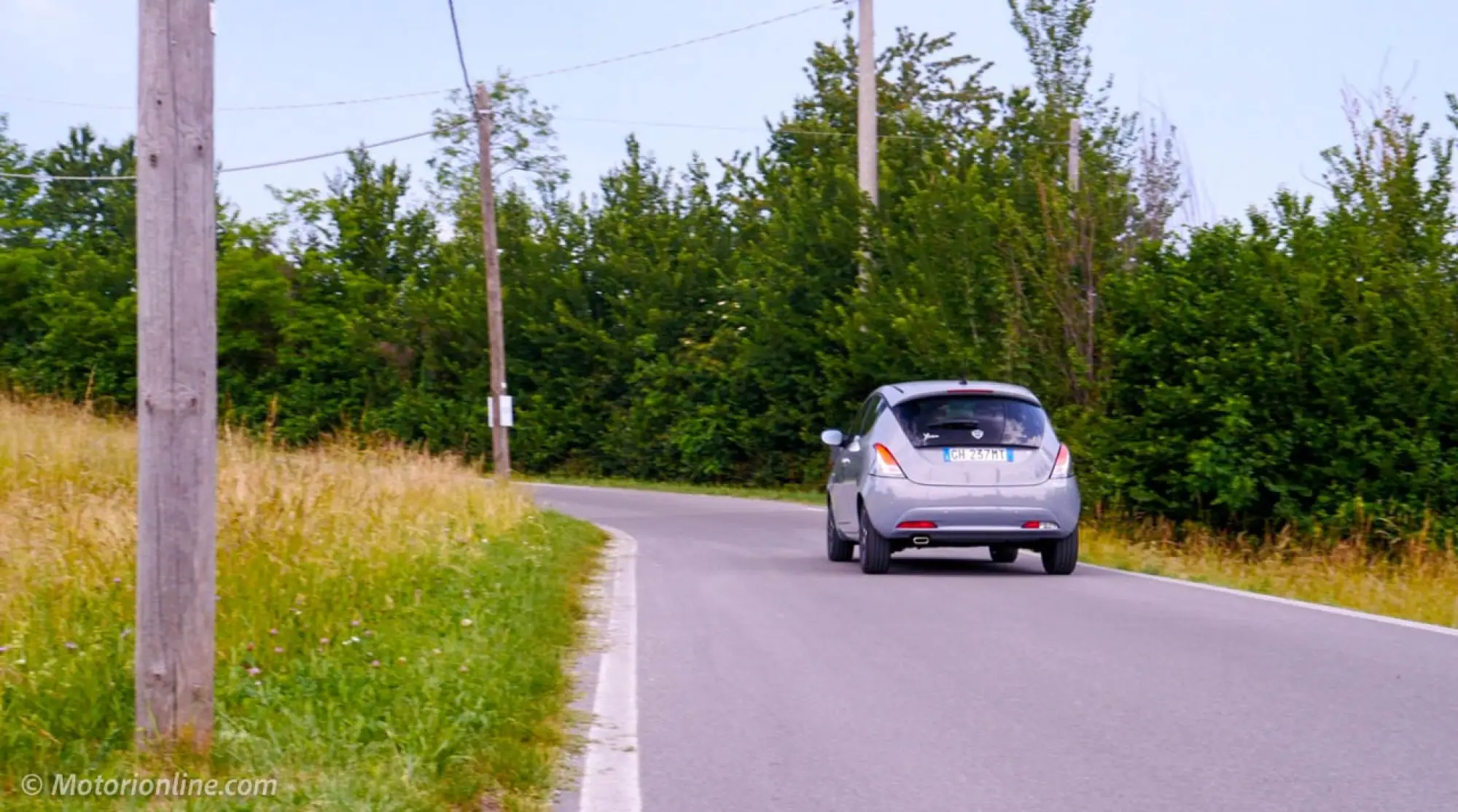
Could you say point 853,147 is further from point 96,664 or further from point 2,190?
point 2,190

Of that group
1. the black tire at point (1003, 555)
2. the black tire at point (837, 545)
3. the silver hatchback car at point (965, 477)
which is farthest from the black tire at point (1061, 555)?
the black tire at point (837, 545)

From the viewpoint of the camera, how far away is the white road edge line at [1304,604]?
11219 millimetres

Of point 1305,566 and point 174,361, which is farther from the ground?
point 174,361

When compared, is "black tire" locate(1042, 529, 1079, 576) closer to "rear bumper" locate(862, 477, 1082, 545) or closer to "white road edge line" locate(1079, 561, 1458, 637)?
"rear bumper" locate(862, 477, 1082, 545)

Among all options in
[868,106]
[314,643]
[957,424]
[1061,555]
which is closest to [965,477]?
[957,424]

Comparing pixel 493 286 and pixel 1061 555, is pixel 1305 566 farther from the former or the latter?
pixel 493 286

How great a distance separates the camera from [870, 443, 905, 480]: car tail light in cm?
1485

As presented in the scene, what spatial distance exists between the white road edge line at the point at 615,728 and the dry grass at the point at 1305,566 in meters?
5.63

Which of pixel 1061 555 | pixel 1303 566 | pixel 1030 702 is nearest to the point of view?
pixel 1030 702

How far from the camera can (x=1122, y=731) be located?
7.69 m

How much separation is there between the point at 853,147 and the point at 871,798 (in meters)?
39.1

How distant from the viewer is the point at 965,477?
14711mm

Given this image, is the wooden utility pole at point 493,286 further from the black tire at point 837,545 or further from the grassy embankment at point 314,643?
the grassy embankment at point 314,643

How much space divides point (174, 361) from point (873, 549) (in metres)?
9.31
